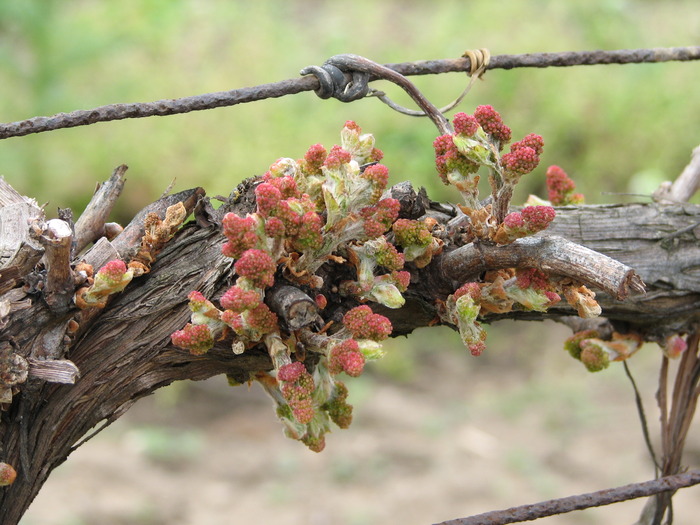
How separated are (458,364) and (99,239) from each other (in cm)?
379

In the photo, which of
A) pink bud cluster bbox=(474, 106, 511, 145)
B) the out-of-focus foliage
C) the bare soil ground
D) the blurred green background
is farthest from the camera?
the out-of-focus foliage

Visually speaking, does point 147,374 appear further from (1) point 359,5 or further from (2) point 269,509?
(1) point 359,5

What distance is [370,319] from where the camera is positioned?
3.18ft

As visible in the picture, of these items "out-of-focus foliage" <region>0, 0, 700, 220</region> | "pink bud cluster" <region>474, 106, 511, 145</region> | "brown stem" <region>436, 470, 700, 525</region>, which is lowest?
"brown stem" <region>436, 470, 700, 525</region>

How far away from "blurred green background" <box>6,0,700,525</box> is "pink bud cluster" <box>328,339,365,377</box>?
276cm

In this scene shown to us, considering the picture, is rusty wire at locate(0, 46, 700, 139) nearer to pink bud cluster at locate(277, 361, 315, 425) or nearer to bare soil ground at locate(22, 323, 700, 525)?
pink bud cluster at locate(277, 361, 315, 425)

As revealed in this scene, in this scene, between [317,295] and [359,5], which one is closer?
[317,295]

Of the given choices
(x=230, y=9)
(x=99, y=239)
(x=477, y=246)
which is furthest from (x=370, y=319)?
(x=230, y=9)

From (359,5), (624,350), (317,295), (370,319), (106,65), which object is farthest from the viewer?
(359,5)

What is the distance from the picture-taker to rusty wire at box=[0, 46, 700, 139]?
3.55ft

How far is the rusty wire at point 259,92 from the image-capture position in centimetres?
108

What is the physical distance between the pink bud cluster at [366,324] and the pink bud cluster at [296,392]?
9 cm

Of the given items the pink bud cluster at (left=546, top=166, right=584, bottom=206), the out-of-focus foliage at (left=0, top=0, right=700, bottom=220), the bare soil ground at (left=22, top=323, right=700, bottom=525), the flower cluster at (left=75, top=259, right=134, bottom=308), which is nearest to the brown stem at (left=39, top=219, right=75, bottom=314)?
the flower cluster at (left=75, top=259, right=134, bottom=308)

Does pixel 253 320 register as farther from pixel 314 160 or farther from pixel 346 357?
pixel 314 160
